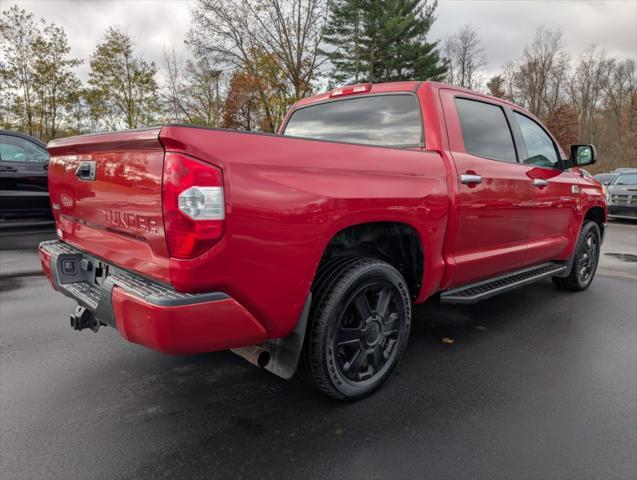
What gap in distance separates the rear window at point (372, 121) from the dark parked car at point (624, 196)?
A: 12425 mm

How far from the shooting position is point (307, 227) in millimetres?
2055

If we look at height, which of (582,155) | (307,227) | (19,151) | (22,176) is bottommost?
(307,227)

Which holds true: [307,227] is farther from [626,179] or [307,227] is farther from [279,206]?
[626,179]

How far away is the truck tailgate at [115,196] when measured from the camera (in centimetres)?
187

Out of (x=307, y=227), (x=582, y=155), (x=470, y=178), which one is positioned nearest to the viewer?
(x=307, y=227)

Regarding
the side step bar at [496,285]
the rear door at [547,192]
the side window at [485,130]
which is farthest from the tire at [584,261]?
the side window at [485,130]

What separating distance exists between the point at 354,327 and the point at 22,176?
797 centimetres

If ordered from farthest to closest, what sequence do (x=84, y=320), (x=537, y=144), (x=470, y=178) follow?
(x=537, y=144), (x=470, y=178), (x=84, y=320)

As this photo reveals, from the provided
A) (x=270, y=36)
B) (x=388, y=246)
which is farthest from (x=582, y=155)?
(x=270, y=36)

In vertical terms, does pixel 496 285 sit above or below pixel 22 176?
below

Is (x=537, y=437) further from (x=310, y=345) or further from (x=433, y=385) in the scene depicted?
(x=310, y=345)

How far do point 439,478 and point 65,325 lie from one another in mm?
3266

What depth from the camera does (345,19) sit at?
25.5 m

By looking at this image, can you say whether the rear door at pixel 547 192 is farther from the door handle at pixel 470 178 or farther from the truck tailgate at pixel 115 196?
the truck tailgate at pixel 115 196
